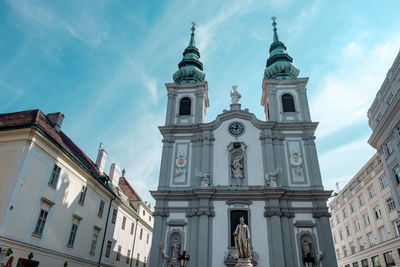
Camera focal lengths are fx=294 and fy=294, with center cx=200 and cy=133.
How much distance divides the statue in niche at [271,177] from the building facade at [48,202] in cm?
1356

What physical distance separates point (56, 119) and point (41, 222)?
785cm

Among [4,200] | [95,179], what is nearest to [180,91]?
[95,179]

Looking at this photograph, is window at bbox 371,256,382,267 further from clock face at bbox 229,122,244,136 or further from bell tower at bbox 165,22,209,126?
bell tower at bbox 165,22,209,126

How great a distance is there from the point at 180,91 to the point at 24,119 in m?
14.9

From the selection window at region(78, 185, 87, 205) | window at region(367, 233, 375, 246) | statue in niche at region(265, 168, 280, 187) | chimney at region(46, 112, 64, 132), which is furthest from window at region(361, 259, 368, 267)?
chimney at region(46, 112, 64, 132)

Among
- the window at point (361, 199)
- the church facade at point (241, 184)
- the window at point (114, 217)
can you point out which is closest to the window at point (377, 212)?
the window at point (361, 199)

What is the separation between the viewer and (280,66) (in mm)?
30422

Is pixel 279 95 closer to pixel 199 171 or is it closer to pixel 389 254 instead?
pixel 199 171

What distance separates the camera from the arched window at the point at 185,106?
92.6ft

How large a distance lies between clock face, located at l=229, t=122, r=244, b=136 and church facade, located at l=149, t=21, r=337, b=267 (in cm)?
9

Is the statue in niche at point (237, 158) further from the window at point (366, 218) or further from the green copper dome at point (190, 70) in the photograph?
the window at point (366, 218)

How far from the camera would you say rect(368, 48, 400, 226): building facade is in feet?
73.2

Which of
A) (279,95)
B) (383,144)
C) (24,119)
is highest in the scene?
(279,95)

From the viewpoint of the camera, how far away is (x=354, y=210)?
1533 inches
